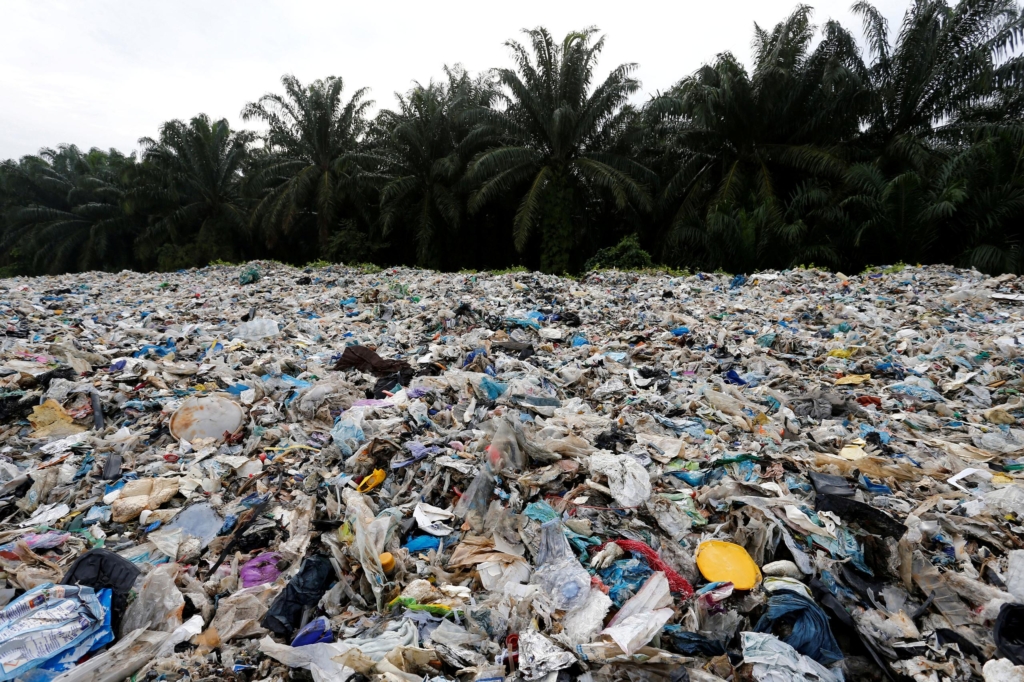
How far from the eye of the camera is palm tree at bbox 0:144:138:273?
77.3 feet

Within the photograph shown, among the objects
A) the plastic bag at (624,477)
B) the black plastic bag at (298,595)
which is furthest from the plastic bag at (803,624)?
the black plastic bag at (298,595)

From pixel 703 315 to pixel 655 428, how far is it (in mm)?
3795

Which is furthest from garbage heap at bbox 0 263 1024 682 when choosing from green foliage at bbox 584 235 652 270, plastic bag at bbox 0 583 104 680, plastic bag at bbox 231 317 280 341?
green foliage at bbox 584 235 652 270

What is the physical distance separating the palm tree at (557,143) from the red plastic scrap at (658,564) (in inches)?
471

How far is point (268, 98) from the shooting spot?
16.5 metres

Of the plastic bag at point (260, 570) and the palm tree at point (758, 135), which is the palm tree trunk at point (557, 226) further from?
the plastic bag at point (260, 570)

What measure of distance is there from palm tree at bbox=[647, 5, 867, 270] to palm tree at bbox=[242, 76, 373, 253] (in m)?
9.68

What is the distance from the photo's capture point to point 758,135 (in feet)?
45.7

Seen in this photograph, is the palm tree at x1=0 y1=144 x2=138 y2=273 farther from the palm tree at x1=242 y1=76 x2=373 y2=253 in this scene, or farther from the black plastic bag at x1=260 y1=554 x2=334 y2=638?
the black plastic bag at x1=260 y1=554 x2=334 y2=638

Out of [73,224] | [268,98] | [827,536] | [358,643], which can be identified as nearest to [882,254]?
[827,536]

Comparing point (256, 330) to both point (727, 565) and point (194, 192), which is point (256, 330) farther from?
point (194, 192)

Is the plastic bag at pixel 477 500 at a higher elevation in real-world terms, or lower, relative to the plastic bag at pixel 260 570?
higher

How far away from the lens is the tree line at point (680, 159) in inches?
440

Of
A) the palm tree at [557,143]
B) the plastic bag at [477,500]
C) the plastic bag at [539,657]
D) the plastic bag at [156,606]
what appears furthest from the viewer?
the palm tree at [557,143]
